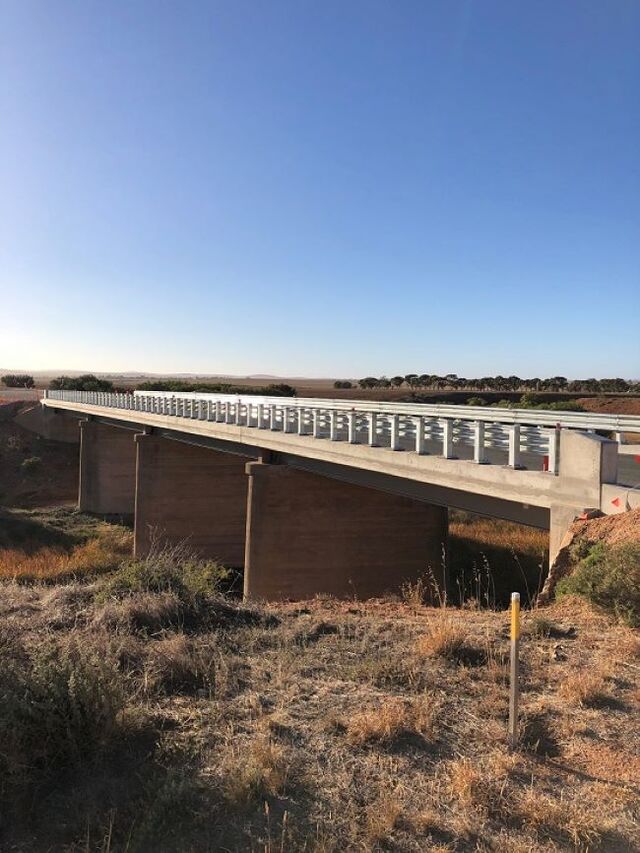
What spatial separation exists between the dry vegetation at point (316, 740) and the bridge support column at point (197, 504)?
20.6 metres

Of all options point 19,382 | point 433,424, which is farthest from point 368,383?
Answer: point 433,424

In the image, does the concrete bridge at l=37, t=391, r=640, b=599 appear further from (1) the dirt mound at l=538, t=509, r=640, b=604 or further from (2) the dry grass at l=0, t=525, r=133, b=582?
(2) the dry grass at l=0, t=525, r=133, b=582

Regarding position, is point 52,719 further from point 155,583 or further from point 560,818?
point 155,583

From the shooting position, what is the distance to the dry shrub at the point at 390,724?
14.5 ft

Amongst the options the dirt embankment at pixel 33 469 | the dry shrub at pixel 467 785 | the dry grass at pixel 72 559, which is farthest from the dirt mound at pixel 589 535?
the dirt embankment at pixel 33 469

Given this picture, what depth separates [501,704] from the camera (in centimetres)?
488

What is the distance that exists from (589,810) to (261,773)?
1885mm

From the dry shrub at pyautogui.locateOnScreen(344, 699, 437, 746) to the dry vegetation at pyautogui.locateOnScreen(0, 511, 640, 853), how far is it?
0.01 metres

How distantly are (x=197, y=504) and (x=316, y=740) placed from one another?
23731 millimetres

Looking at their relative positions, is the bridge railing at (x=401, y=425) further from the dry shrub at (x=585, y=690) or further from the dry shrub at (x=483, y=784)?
the dry shrub at (x=483, y=784)

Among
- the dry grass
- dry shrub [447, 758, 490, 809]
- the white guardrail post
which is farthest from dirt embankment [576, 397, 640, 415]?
dry shrub [447, 758, 490, 809]

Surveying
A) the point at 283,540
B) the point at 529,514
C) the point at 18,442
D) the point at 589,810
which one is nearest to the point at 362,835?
the point at 589,810

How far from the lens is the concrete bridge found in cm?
971

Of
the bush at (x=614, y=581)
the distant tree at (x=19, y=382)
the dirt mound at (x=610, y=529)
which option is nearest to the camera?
the bush at (x=614, y=581)
